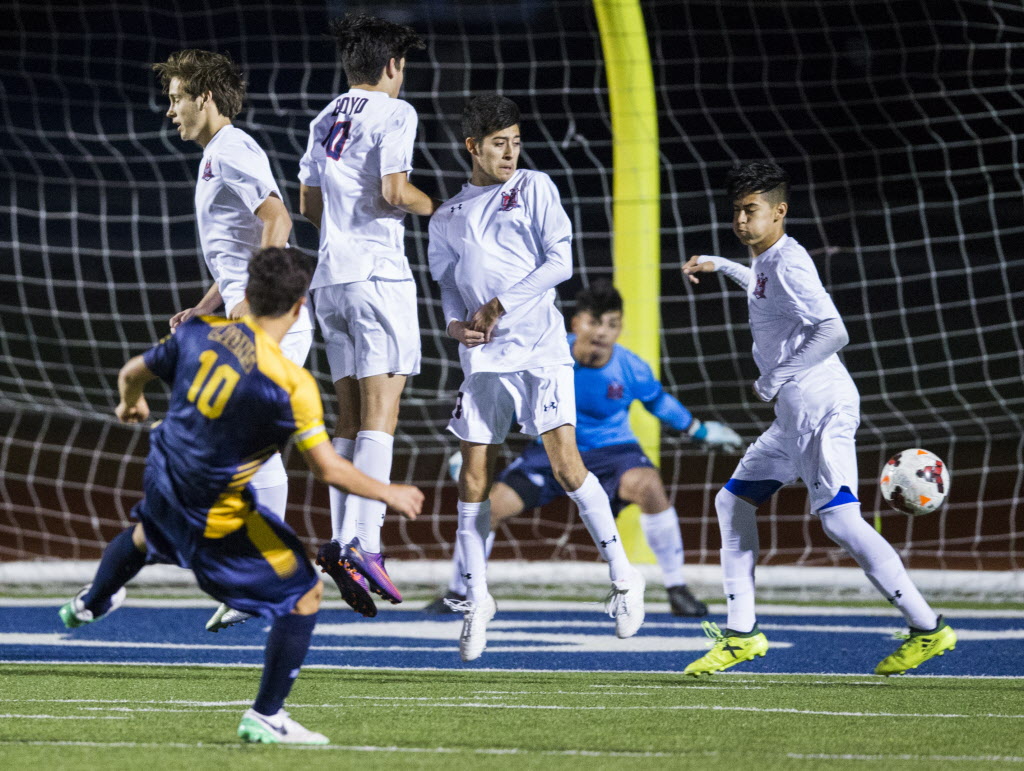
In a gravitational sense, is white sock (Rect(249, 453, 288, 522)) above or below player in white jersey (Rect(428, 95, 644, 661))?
below

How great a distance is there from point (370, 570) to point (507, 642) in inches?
78.0

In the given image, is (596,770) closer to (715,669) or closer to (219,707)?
(219,707)

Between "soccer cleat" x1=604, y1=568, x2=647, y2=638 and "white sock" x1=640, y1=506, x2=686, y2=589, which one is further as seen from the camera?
"white sock" x1=640, y1=506, x2=686, y2=589

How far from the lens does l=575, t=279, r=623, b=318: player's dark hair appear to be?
7887 millimetres

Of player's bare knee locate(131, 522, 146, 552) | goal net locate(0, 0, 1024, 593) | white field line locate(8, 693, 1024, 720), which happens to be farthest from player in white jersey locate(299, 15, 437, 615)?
goal net locate(0, 0, 1024, 593)

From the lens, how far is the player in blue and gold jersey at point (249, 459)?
3.84 meters

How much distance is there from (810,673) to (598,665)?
920mm

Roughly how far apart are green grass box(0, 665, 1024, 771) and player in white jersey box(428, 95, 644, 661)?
20.6 inches

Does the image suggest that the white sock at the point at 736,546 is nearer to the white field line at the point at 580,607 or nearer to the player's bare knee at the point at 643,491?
the player's bare knee at the point at 643,491

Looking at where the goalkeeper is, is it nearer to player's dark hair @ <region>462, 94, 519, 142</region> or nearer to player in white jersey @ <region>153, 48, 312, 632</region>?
player's dark hair @ <region>462, 94, 519, 142</region>

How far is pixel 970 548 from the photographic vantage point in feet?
39.8

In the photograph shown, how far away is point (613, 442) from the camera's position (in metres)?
8.26

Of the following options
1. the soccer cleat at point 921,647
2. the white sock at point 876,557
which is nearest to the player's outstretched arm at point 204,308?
the white sock at point 876,557

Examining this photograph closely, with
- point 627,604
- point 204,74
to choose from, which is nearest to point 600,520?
point 627,604
